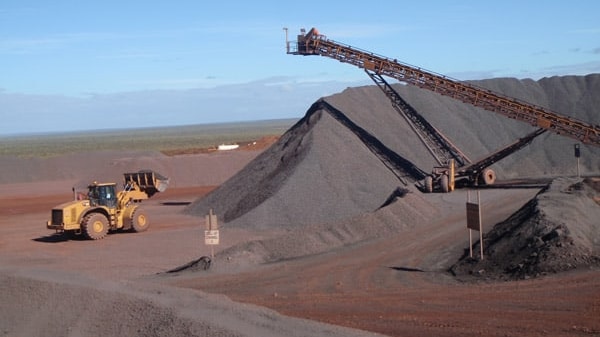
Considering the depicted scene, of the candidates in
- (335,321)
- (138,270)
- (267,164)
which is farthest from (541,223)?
(267,164)

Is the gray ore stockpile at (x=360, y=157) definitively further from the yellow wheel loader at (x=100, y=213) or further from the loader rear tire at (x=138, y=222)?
the yellow wheel loader at (x=100, y=213)

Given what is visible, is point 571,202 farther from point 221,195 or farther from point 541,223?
point 221,195

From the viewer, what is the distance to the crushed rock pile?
19.8 meters

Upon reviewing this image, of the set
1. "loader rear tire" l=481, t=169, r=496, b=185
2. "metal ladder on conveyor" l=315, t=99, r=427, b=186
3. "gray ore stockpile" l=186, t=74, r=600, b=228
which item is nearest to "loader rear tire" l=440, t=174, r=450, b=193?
Result: "metal ladder on conveyor" l=315, t=99, r=427, b=186

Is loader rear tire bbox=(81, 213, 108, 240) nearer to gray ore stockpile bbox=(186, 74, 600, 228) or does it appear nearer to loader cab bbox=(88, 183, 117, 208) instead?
loader cab bbox=(88, 183, 117, 208)

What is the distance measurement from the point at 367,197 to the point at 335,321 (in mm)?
22324

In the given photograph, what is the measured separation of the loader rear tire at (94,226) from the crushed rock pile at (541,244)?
1697 cm

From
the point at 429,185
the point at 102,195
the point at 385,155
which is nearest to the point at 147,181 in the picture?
the point at 102,195

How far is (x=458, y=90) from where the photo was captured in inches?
1671

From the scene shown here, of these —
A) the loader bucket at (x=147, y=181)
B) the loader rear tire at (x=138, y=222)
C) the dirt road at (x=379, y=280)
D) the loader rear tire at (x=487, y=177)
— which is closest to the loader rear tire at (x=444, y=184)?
the dirt road at (x=379, y=280)

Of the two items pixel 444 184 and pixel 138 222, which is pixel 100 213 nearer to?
pixel 138 222

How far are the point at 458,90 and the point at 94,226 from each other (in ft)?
64.1

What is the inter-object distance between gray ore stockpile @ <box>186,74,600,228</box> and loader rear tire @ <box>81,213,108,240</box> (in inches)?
217

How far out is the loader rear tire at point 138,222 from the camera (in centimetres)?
3627
